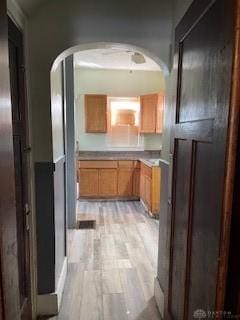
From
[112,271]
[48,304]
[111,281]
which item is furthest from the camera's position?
Result: [112,271]

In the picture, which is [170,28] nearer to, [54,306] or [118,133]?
[54,306]

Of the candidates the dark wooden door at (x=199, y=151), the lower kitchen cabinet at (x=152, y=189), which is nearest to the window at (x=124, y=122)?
the lower kitchen cabinet at (x=152, y=189)

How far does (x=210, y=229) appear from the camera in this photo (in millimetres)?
852

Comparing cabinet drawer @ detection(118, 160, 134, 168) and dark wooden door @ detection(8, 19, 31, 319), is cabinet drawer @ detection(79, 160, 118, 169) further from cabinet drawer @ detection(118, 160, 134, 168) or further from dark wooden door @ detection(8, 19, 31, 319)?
dark wooden door @ detection(8, 19, 31, 319)

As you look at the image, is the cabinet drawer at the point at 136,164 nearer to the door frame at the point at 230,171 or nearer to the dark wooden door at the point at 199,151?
the dark wooden door at the point at 199,151

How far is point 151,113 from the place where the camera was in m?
5.20

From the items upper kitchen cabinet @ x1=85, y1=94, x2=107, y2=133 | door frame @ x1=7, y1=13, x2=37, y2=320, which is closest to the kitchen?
upper kitchen cabinet @ x1=85, y1=94, x2=107, y2=133

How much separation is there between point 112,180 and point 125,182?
0.89ft

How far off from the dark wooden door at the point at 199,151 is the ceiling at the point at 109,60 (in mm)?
2903

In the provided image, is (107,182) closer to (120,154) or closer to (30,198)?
(120,154)

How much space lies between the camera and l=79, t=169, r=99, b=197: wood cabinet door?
204 inches

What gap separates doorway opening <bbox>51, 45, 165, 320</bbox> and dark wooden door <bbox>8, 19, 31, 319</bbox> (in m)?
0.30

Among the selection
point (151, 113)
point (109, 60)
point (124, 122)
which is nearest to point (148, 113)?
point (151, 113)

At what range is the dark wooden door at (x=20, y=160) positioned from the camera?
5.00 feet
